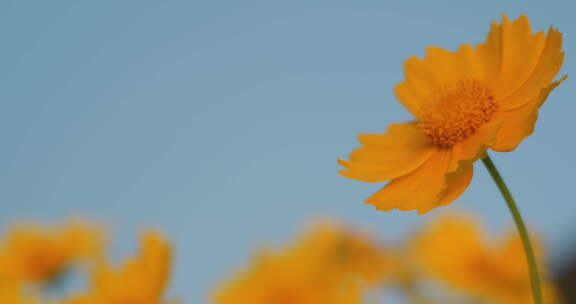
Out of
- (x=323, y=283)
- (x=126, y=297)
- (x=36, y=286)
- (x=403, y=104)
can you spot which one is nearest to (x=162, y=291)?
(x=126, y=297)

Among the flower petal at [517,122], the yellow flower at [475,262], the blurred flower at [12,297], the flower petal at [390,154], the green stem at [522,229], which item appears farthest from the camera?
the yellow flower at [475,262]

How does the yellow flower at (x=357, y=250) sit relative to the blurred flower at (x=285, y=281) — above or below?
above

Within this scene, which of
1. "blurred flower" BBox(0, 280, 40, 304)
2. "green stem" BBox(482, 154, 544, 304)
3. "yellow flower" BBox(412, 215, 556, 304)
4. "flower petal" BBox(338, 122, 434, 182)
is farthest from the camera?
"yellow flower" BBox(412, 215, 556, 304)

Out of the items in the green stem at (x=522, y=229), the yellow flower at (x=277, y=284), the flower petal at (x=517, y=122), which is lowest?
the green stem at (x=522, y=229)

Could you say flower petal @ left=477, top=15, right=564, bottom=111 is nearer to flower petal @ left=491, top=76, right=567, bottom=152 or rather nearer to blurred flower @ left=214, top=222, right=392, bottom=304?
flower petal @ left=491, top=76, right=567, bottom=152

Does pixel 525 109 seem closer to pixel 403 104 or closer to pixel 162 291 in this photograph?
pixel 403 104

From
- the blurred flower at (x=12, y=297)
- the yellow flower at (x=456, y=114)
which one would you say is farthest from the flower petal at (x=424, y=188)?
the blurred flower at (x=12, y=297)

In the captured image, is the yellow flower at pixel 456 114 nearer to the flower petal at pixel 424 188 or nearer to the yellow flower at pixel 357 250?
the flower petal at pixel 424 188

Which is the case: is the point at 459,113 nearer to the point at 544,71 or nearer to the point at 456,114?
the point at 456,114

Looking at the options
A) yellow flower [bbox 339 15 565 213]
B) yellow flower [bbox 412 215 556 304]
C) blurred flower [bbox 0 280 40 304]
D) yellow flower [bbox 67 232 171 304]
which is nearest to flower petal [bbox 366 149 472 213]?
yellow flower [bbox 339 15 565 213]
